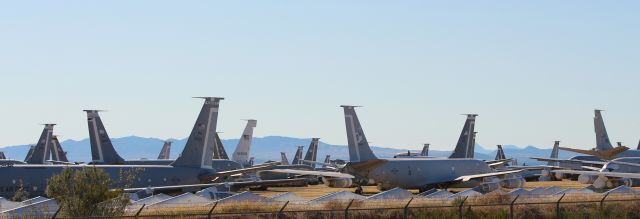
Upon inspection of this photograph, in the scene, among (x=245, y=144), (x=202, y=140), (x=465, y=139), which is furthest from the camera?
(x=245, y=144)

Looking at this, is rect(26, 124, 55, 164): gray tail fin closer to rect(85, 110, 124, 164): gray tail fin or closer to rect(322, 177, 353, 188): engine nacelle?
rect(85, 110, 124, 164): gray tail fin

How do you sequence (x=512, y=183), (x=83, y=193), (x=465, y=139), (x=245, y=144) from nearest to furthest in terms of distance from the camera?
(x=83, y=193), (x=512, y=183), (x=465, y=139), (x=245, y=144)

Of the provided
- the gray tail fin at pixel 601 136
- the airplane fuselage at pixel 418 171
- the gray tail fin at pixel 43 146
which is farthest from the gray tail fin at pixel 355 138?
the gray tail fin at pixel 601 136

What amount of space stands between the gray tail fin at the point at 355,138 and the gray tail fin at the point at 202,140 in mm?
9114

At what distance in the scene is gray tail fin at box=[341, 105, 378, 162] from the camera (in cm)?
6950

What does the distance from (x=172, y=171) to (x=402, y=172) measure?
1804 centimetres

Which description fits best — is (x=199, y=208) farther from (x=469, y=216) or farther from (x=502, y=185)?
(x=502, y=185)

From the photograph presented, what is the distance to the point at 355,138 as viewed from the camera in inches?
2736

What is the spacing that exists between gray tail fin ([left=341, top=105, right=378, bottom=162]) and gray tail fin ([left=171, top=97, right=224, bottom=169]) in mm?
9114

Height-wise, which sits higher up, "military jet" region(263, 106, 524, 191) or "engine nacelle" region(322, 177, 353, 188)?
"military jet" region(263, 106, 524, 191)

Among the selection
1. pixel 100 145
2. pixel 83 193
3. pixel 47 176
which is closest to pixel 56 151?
pixel 100 145

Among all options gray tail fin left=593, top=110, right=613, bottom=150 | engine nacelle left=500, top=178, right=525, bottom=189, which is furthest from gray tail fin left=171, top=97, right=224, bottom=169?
gray tail fin left=593, top=110, right=613, bottom=150

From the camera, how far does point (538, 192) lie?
188ft

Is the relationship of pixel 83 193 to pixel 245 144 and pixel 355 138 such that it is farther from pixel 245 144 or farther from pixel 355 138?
pixel 245 144
